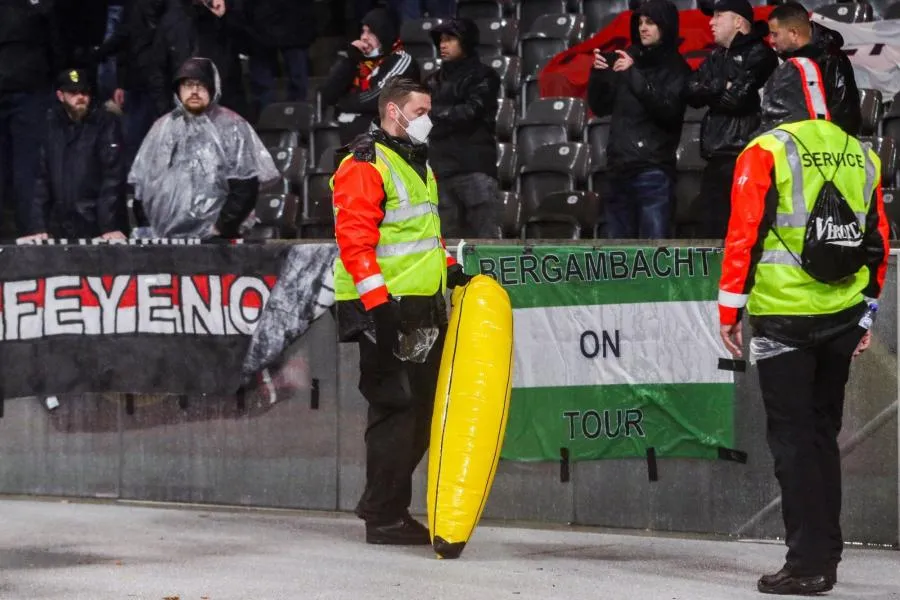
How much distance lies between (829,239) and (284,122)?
819 centimetres

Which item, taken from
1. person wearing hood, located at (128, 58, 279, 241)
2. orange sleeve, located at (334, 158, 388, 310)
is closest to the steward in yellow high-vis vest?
orange sleeve, located at (334, 158, 388, 310)

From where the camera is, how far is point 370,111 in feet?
38.5

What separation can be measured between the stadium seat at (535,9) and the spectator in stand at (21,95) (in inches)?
165

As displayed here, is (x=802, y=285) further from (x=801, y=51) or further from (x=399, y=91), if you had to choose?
(x=399, y=91)

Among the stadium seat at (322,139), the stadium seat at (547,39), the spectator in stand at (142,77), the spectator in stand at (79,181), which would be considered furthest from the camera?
the stadium seat at (547,39)

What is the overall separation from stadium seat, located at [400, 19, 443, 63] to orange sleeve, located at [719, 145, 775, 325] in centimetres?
800

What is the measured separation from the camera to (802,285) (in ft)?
22.2

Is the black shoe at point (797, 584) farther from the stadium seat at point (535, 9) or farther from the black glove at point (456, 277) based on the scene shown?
the stadium seat at point (535, 9)

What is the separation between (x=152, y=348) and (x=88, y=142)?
2.21m

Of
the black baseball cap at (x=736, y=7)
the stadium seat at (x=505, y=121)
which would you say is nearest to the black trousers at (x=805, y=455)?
the black baseball cap at (x=736, y=7)

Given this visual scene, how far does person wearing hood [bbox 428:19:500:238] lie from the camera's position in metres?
10.8

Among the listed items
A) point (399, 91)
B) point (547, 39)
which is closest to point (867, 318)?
point (399, 91)

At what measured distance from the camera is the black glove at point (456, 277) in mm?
8023

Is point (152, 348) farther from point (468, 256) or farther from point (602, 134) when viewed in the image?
point (602, 134)
